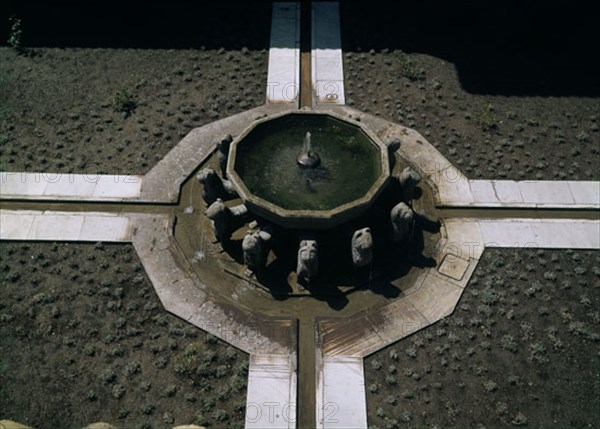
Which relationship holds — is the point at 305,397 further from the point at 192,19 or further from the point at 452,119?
the point at 192,19

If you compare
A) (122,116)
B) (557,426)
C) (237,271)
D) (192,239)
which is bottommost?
(557,426)

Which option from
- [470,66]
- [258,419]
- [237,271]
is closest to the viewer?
[258,419]

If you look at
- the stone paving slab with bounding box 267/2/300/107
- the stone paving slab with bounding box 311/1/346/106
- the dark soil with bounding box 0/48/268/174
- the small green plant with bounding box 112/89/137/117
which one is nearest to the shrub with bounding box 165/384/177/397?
the dark soil with bounding box 0/48/268/174

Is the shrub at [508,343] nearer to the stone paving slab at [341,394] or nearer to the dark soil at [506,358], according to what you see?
the dark soil at [506,358]

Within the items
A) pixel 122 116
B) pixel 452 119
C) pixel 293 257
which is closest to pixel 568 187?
pixel 452 119

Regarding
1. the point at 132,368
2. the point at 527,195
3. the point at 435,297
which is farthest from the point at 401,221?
the point at 132,368

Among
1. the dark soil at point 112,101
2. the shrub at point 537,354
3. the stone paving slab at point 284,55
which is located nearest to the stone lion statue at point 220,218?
the dark soil at point 112,101

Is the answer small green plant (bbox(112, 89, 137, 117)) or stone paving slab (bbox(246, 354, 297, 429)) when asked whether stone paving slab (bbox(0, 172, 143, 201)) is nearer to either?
small green plant (bbox(112, 89, 137, 117))
